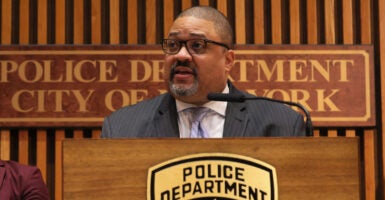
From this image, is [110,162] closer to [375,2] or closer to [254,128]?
[254,128]

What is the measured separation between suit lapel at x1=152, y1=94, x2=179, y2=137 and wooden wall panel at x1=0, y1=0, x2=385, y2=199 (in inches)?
65.6

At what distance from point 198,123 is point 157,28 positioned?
181 centimetres

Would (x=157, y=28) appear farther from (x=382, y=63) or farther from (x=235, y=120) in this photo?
(x=235, y=120)

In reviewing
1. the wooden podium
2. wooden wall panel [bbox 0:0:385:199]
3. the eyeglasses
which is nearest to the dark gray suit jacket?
the eyeglasses

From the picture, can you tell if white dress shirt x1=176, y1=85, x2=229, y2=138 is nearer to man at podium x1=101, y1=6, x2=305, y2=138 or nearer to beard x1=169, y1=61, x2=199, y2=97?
man at podium x1=101, y1=6, x2=305, y2=138

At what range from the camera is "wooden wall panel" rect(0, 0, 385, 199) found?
3.87m

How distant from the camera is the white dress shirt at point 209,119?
2.21 meters

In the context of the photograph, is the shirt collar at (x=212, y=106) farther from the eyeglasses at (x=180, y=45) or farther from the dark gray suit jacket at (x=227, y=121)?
the eyeglasses at (x=180, y=45)

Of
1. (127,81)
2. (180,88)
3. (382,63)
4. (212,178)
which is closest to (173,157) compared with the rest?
(212,178)

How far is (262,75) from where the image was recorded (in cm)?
384

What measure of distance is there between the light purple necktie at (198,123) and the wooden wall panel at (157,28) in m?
1.70

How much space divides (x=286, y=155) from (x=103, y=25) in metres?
2.62

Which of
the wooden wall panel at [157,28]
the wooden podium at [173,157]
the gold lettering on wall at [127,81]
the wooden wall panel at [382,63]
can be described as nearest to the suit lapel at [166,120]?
the wooden podium at [173,157]

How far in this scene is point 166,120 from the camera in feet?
7.17
